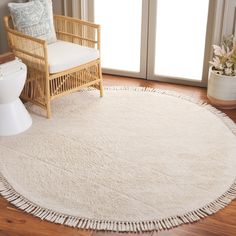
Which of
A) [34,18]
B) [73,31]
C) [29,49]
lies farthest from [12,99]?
[73,31]

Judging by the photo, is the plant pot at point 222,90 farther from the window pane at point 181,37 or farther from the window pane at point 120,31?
the window pane at point 120,31

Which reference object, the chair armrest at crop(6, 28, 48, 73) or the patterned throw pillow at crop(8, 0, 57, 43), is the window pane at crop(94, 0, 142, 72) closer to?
the patterned throw pillow at crop(8, 0, 57, 43)

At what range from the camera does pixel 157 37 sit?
365cm

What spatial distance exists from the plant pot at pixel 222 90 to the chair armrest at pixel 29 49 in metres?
1.29

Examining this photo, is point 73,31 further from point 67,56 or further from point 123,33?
point 67,56

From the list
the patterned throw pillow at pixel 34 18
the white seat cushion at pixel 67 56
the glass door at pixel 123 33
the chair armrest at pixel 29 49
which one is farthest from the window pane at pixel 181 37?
the chair armrest at pixel 29 49

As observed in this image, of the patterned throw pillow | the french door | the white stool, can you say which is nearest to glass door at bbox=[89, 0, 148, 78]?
the french door

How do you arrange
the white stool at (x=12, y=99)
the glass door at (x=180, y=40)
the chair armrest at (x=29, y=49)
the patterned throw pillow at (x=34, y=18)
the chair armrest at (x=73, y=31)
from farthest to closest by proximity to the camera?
the glass door at (x=180, y=40)
the chair armrest at (x=73, y=31)
the patterned throw pillow at (x=34, y=18)
the chair armrest at (x=29, y=49)
the white stool at (x=12, y=99)

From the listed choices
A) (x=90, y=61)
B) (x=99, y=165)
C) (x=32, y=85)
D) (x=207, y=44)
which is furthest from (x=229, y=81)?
(x=32, y=85)

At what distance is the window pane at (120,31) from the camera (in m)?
3.65

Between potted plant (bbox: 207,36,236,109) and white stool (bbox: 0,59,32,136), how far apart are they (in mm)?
1440

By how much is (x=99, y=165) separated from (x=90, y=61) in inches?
38.8

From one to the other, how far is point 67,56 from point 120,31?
0.87 metres

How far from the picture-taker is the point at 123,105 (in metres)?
3.29
